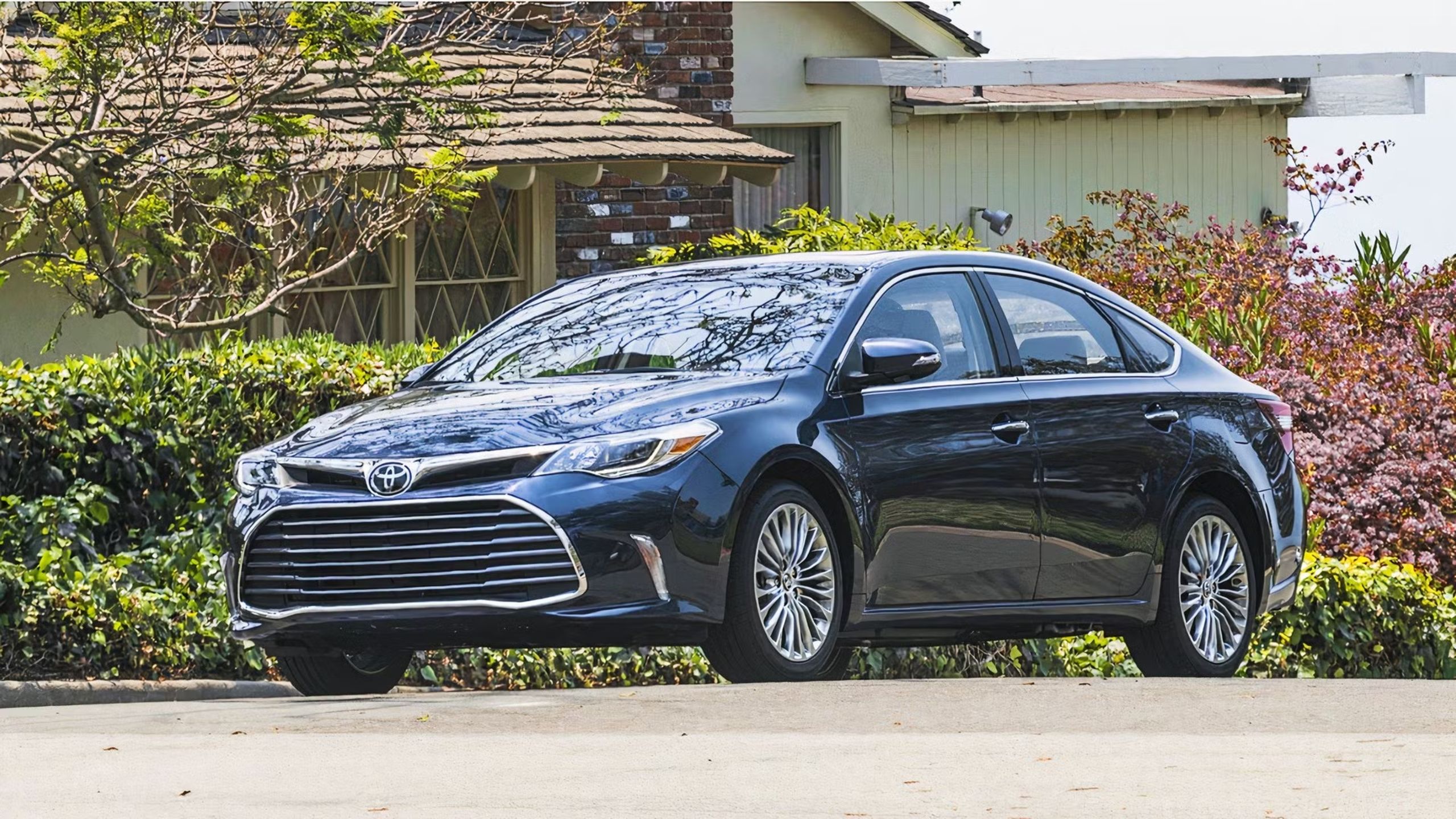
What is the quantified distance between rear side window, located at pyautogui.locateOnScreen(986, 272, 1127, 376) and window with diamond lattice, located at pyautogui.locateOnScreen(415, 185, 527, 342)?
8.32 metres

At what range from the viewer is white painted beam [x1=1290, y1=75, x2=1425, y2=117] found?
76.6 feet

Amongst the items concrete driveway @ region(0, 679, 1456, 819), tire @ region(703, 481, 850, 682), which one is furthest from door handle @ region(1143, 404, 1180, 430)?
tire @ region(703, 481, 850, 682)

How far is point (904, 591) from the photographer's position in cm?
891

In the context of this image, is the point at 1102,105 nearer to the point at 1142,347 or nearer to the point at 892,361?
the point at 1142,347

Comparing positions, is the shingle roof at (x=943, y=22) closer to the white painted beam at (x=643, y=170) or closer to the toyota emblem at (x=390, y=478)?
the white painted beam at (x=643, y=170)

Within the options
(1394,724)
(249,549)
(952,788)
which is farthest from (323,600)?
(1394,724)

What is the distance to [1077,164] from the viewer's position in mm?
24500

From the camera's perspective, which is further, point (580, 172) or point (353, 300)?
point (353, 300)

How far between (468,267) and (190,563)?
7390mm

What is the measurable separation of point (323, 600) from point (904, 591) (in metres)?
2.09

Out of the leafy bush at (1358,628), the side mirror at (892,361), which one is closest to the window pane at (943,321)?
the side mirror at (892,361)

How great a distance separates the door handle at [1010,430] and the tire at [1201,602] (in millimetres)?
1017

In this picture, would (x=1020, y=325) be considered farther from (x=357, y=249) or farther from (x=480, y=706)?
(x=357, y=249)

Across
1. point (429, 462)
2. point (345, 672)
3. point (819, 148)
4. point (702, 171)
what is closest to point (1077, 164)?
point (819, 148)
